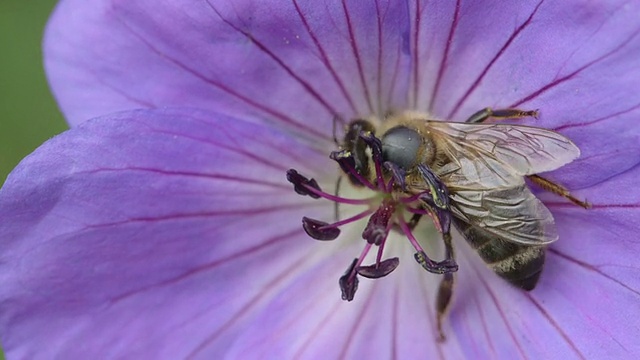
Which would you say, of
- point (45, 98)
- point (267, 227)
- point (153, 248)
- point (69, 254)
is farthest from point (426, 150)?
point (45, 98)

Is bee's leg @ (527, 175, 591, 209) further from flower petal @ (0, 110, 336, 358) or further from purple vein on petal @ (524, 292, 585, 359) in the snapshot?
flower petal @ (0, 110, 336, 358)

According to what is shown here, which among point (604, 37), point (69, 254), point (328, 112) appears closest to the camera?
point (604, 37)

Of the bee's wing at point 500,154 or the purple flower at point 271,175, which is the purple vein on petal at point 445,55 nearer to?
the purple flower at point 271,175

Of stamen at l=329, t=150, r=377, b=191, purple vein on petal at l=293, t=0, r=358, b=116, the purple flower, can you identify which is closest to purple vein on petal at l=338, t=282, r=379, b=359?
the purple flower

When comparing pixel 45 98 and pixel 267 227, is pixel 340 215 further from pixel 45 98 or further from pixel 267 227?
pixel 45 98

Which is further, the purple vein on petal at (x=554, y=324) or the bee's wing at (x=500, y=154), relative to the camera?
the purple vein on petal at (x=554, y=324)

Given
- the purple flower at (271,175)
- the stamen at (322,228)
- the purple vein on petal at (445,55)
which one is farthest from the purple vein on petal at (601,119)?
the stamen at (322,228)
